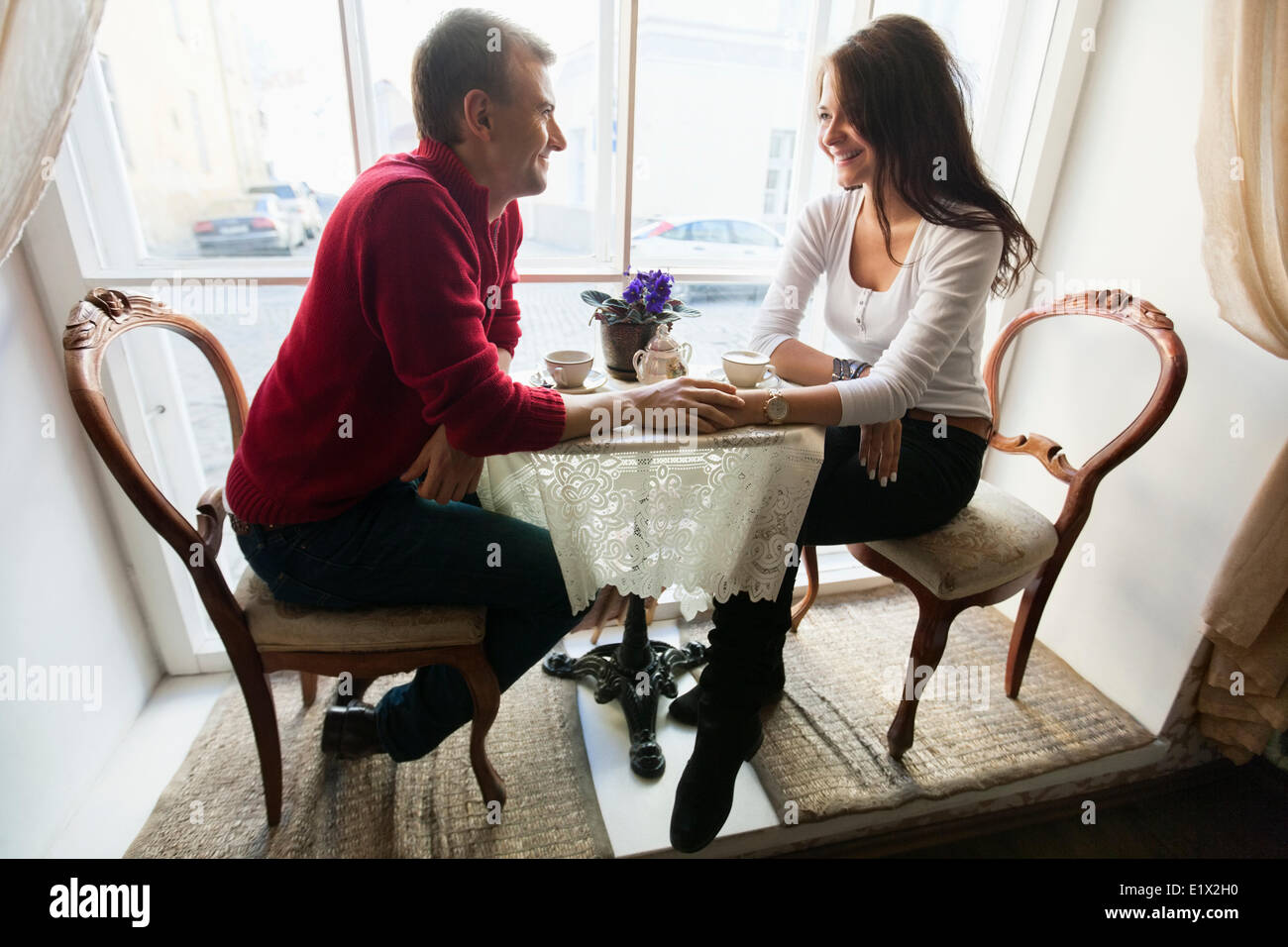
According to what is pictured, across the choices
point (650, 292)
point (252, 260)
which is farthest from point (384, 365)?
point (252, 260)

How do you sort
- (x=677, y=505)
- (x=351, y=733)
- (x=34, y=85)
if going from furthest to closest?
(x=351, y=733), (x=677, y=505), (x=34, y=85)

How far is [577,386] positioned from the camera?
48.1 inches

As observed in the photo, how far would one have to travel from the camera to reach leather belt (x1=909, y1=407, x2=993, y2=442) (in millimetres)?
1353

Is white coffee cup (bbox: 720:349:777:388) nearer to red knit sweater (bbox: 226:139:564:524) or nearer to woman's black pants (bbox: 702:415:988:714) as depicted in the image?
woman's black pants (bbox: 702:415:988:714)

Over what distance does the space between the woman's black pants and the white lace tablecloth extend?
0.15m

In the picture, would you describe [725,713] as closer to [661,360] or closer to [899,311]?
[661,360]

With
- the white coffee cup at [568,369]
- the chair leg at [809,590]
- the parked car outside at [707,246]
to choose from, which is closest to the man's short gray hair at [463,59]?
the white coffee cup at [568,369]

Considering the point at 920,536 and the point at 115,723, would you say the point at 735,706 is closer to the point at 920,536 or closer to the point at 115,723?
the point at 920,536

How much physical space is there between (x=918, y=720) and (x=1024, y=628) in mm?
344

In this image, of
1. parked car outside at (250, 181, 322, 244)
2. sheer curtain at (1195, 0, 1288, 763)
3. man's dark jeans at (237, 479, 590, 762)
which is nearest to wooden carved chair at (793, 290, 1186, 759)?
sheer curtain at (1195, 0, 1288, 763)

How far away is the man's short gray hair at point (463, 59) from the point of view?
991mm

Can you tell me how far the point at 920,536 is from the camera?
4.52 feet

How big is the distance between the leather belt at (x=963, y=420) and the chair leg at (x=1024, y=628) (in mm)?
409
